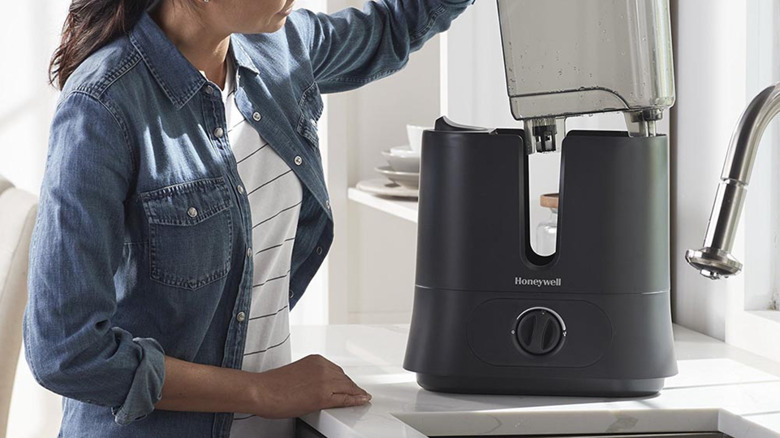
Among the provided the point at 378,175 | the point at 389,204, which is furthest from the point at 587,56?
the point at 378,175

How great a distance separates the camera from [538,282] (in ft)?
3.76

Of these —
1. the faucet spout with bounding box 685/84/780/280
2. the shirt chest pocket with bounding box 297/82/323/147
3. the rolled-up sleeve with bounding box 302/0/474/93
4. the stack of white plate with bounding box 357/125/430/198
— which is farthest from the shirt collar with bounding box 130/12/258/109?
the stack of white plate with bounding box 357/125/430/198

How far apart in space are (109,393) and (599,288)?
1.67 feet

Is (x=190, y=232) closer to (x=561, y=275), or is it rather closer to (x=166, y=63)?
(x=166, y=63)

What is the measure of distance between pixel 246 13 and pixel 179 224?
22cm

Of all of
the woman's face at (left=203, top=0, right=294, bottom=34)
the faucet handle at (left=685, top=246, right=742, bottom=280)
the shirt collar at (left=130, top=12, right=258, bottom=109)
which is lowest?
the faucet handle at (left=685, top=246, right=742, bottom=280)

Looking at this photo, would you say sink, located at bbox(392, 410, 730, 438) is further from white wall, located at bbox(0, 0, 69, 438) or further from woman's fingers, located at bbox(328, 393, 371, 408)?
white wall, located at bbox(0, 0, 69, 438)

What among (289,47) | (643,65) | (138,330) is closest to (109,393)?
(138,330)

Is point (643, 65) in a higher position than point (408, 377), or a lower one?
higher

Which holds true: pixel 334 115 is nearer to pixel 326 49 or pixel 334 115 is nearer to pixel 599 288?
pixel 326 49

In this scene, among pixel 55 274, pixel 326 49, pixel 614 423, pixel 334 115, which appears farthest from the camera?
pixel 334 115

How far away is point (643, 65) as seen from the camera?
3.54 ft

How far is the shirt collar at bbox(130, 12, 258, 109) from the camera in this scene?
43.5 inches

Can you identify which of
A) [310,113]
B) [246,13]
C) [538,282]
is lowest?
[538,282]
